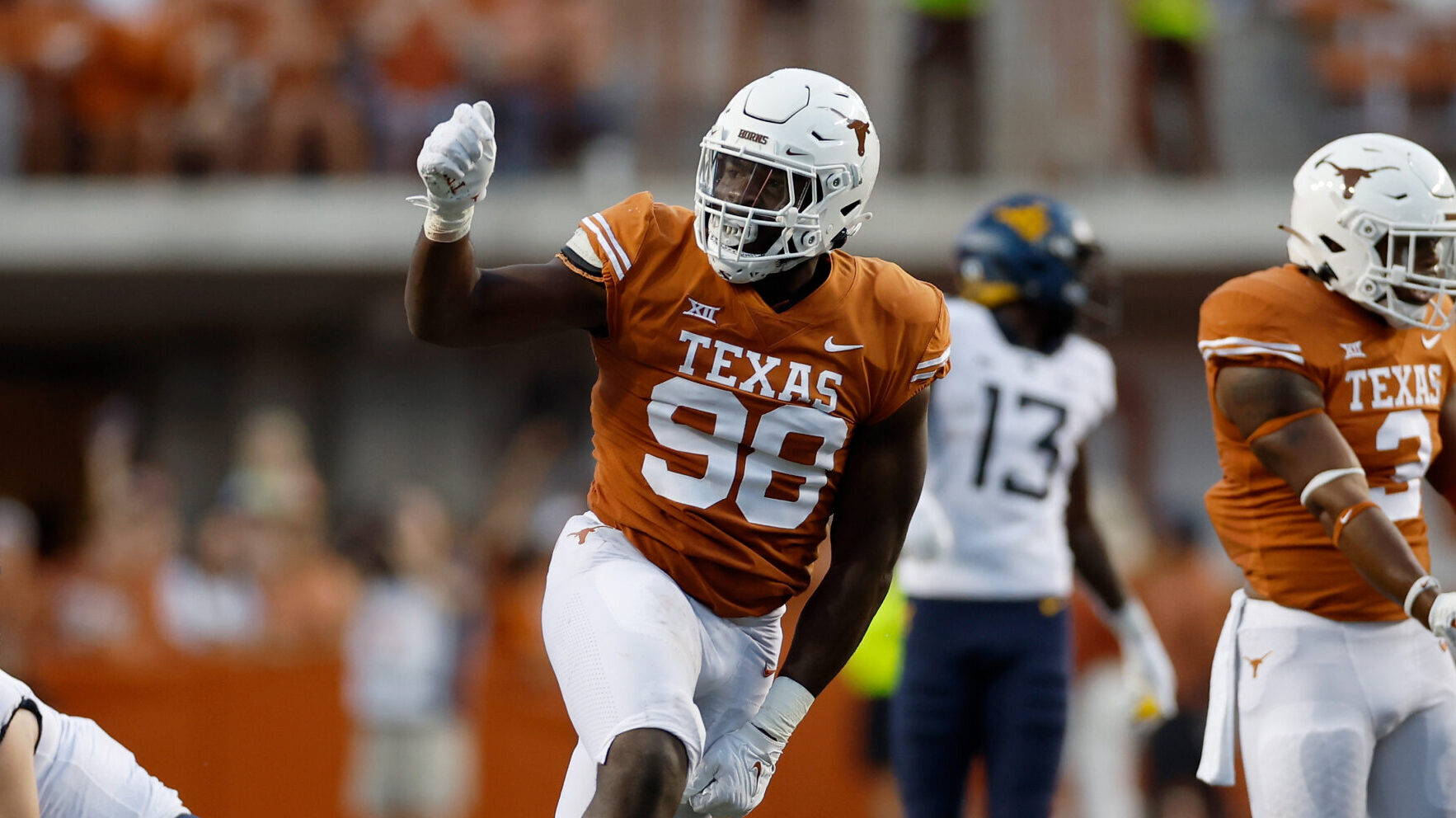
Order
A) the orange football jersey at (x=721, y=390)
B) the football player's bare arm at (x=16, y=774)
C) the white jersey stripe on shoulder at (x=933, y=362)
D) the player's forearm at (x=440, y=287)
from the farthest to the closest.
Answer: the white jersey stripe on shoulder at (x=933, y=362) → the orange football jersey at (x=721, y=390) → the player's forearm at (x=440, y=287) → the football player's bare arm at (x=16, y=774)

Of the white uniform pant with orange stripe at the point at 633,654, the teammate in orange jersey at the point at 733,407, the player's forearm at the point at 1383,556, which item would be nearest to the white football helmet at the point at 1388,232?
the player's forearm at the point at 1383,556

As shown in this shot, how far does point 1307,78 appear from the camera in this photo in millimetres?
13062

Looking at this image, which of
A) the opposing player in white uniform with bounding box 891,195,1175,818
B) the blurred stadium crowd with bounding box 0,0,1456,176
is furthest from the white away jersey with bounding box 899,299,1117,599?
the blurred stadium crowd with bounding box 0,0,1456,176

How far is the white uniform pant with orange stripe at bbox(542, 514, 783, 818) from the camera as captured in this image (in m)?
3.36

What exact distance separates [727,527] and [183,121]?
902cm

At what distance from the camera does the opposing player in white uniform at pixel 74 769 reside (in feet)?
10.9

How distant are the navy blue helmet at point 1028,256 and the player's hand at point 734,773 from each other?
2180 millimetres

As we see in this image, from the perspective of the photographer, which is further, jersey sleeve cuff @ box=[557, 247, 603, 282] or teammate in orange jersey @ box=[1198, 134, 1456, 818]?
teammate in orange jersey @ box=[1198, 134, 1456, 818]

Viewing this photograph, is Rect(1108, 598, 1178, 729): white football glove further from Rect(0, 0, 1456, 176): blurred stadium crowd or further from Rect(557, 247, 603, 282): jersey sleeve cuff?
Rect(0, 0, 1456, 176): blurred stadium crowd

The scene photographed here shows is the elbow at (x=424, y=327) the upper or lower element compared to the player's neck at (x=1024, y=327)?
upper

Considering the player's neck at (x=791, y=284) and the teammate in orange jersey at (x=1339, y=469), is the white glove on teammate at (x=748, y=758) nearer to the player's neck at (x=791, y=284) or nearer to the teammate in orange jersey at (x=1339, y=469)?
the player's neck at (x=791, y=284)

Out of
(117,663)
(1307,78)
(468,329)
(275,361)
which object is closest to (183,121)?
(275,361)

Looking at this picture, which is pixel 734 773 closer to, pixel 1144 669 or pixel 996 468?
pixel 996 468

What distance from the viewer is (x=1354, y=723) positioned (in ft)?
12.6
